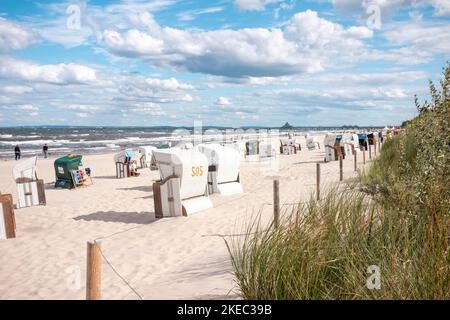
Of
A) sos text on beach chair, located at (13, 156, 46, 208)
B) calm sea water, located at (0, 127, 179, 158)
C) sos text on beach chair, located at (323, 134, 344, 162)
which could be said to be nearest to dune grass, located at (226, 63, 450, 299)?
sos text on beach chair, located at (13, 156, 46, 208)

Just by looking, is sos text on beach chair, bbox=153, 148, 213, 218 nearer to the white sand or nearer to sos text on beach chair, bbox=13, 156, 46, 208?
the white sand

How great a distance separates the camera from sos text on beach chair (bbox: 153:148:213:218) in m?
10.4

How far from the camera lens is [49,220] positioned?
10.9 meters

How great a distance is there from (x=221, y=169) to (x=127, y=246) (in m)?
6.18

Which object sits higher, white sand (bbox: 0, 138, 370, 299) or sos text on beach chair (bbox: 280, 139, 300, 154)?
sos text on beach chair (bbox: 280, 139, 300, 154)

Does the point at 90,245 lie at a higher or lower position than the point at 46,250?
higher

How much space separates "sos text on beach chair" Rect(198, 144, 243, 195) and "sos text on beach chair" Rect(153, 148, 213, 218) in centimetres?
257

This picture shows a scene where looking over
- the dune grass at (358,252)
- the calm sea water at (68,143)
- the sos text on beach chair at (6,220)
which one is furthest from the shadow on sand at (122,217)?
the calm sea water at (68,143)

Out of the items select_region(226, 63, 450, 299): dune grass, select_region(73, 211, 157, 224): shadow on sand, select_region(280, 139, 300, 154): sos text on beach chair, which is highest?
select_region(226, 63, 450, 299): dune grass

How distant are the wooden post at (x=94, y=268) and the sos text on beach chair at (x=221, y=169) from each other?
995cm

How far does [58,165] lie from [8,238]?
28.6 feet

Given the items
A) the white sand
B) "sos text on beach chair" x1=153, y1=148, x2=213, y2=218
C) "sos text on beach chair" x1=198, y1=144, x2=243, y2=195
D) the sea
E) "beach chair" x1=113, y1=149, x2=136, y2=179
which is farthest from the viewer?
the sea

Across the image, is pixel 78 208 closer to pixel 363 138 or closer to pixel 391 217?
pixel 391 217
